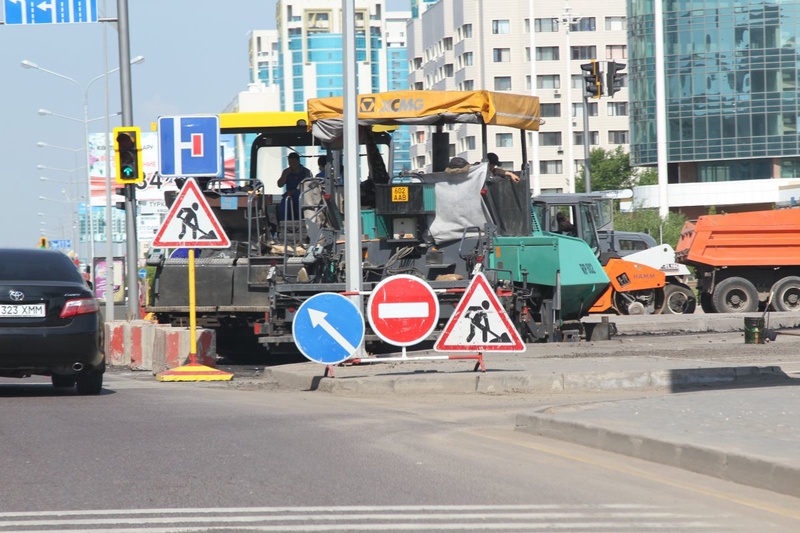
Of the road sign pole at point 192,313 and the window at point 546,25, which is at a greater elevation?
the window at point 546,25

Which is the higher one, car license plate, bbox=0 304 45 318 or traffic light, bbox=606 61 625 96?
traffic light, bbox=606 61 625 96

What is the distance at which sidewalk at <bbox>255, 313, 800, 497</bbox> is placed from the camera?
322 inches

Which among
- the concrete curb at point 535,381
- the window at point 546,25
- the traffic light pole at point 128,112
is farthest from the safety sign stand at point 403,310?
the window at point 546,25

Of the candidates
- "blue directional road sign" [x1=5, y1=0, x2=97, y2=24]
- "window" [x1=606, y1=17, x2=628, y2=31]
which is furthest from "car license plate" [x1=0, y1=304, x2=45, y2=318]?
"window" [x1=606, y1=17, x2=628, y2=31]

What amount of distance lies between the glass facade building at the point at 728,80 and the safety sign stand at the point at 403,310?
75984 millimetres

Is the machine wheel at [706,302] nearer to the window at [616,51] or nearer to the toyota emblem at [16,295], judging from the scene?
the toyota emblem at [16,295]

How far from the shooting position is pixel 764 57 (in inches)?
3354

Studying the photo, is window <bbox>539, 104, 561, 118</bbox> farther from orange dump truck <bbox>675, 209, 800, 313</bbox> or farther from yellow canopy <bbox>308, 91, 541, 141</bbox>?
yellow canopy <bbox>308, 91, 541, 141</bbox>

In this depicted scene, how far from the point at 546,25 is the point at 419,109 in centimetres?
9998

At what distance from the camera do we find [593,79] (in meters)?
32.8

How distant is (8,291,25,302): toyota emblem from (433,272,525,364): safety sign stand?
4028 millimetres

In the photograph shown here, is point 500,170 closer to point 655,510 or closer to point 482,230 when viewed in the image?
point 482,230

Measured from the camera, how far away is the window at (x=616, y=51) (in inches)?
4537

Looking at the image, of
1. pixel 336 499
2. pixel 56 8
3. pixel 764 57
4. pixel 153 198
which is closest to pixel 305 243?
pixel 56 8
